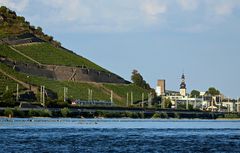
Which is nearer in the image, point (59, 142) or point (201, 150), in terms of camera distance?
point (201, 150)

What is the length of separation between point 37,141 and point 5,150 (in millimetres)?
15422

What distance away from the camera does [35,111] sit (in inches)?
7603

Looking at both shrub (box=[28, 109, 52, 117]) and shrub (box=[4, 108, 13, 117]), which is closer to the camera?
shrub (box=[4, 108, 13, 117])

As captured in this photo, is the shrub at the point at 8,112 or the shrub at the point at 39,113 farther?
the shrub at the point at 39,113

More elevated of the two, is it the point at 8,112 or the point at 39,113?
the point at 8,112

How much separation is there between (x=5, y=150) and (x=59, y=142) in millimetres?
14345

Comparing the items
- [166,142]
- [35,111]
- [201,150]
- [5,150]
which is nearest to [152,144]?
[166,142]

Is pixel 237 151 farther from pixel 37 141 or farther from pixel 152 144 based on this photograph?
pixel 37 141

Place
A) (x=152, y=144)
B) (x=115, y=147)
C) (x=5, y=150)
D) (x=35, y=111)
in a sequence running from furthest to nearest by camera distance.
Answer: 1. (x=35, y=111)
2. (x=152, y=144)
3. (x=115, y=147)
4. (x=5, y=150)

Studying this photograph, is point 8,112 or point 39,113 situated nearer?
point 8,112

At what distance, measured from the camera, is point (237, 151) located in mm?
73375

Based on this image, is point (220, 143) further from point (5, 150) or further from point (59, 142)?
point (5, 150)

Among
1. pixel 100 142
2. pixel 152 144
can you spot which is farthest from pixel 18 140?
pixel 152 144

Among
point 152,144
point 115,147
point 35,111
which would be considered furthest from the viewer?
point 35,111
